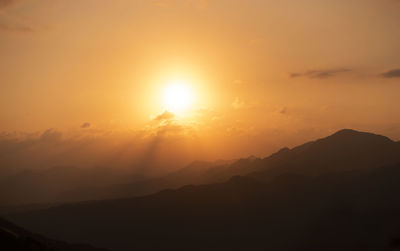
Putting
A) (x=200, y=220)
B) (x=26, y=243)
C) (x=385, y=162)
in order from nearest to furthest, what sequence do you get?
(x=26, y=243)
(x=200, y=220)
(x=385, y=162)

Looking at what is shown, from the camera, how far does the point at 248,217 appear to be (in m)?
152

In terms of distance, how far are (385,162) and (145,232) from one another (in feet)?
416

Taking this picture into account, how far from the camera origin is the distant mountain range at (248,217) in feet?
422

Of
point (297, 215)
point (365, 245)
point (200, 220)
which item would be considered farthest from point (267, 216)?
point (365, 245)

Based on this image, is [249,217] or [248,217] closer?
[249,217]

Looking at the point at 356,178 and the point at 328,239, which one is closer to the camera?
the point at 328,239

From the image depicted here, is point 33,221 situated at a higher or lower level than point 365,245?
higher

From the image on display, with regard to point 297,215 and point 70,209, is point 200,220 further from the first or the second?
point 70,209

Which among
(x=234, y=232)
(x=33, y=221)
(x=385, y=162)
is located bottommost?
(x=234, y=232)

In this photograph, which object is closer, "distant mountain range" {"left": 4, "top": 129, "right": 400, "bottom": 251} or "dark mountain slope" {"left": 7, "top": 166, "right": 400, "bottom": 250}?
"dark mountain slope" {"left": 7, "top": 166, "right": 400, "bottom": 250}

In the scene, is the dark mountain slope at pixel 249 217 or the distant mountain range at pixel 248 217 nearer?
the dark mountain slope at pixel 249 217

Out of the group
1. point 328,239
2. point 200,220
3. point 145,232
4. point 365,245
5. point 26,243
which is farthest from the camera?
point 200,220

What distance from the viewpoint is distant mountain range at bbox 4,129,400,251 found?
12850 cm

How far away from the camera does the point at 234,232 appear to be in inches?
5630
